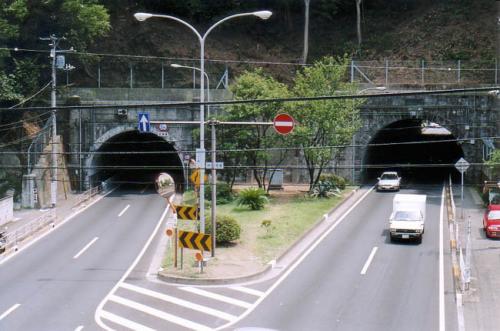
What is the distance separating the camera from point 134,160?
65375mm

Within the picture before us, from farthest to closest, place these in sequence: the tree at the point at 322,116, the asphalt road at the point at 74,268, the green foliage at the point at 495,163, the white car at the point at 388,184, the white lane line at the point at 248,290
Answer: the white car at the point at 388,184, the tree at the point at 322,116, the green foliage at the point at 495,163, the white lane line at the point at 248,290, the asphalt road at the point at 74,268

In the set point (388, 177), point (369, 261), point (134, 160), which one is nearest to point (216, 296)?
point (369, 261)

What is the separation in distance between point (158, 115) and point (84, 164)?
6806 millimetres

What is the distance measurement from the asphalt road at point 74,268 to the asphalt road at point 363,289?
635cm

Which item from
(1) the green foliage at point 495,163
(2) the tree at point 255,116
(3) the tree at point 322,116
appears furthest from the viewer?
(2) the tree at point 255,116

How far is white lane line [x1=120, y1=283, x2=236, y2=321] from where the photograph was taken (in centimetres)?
2375

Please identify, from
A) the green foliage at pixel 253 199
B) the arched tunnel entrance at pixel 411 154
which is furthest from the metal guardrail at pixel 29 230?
the arched tunnel entrance at pixel 411 154

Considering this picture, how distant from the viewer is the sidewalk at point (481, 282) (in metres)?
22.8

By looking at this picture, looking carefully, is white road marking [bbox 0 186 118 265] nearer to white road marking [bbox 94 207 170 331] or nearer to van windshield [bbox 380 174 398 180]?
white road marking [bbox 94 207 170 331]

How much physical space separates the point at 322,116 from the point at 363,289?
21.6 m

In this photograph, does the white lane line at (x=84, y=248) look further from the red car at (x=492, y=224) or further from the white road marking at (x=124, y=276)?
the red car at (x=492, y=224)

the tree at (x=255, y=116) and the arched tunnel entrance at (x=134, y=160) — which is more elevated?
the tree at (x=255, y=116)

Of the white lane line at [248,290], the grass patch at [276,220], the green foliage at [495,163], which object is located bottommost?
the white lane line at [248,290]

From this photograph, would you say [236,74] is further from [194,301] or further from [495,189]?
[194,301]
